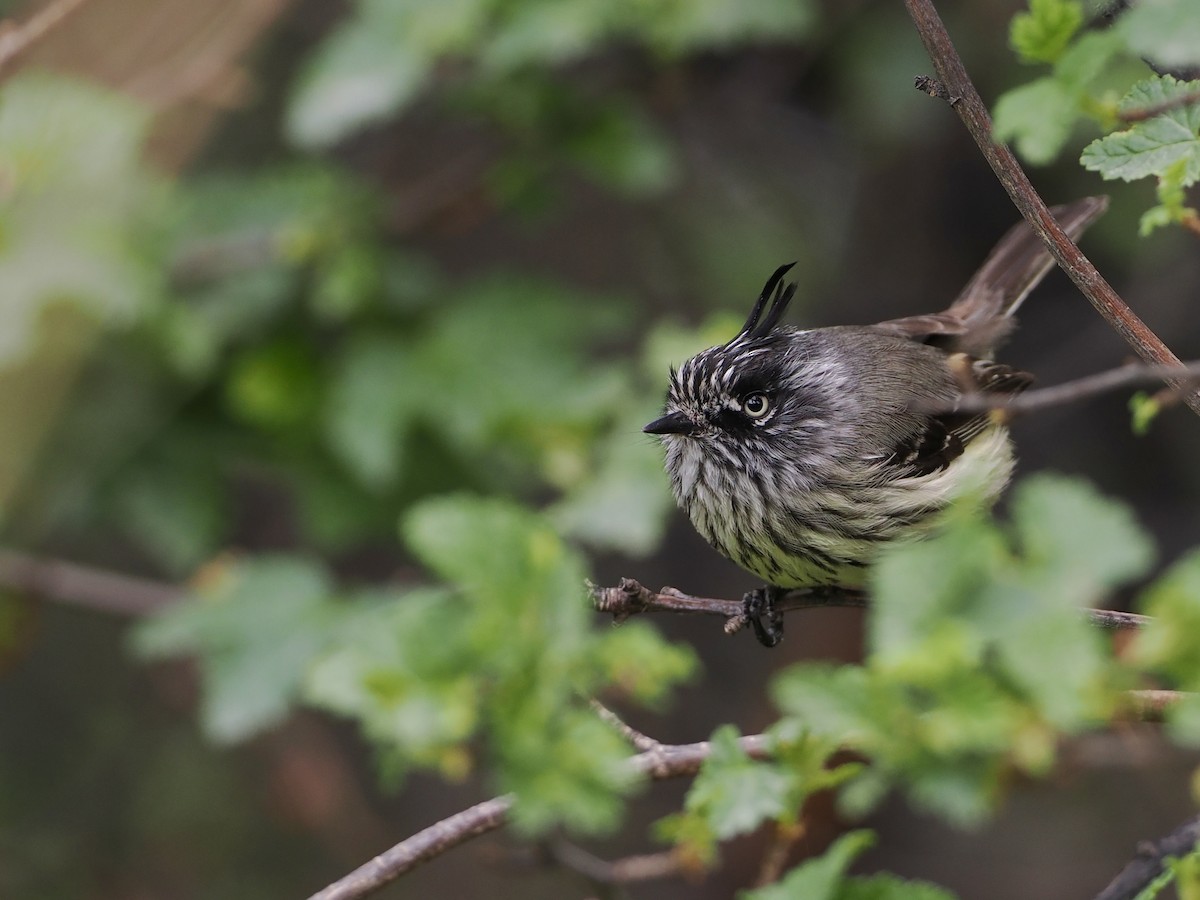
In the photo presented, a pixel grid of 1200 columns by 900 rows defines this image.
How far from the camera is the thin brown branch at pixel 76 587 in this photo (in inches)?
199

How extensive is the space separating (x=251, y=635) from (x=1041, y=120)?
3.32 meters

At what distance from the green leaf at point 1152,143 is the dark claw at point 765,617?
5.52 feet

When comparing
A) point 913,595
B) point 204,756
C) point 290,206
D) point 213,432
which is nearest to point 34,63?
point 290,206

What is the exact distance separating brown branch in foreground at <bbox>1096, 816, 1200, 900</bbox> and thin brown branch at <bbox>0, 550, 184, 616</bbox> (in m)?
3.90

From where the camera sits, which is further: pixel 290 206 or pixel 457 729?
pixel 290 206

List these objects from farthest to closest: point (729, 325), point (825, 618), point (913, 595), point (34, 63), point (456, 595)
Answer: point (825, 618) < point (34, 63) < point (729, 325) < point (456, 595) < point (913, 595)

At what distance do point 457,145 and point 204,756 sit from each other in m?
3.21

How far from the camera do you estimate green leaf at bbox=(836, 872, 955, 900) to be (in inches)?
86.8

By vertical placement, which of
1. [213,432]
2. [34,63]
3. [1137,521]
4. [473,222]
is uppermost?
[34,63]

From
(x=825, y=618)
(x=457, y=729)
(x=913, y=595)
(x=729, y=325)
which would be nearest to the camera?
(x=913, y=595)

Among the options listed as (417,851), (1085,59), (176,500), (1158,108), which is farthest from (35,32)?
(1158,108)

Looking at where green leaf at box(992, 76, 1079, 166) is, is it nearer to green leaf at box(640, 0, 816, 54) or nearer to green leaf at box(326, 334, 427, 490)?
green leaf at box(640, 0, 816, 54)

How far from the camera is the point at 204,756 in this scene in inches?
258

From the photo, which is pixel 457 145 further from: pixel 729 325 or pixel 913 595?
pixel 913 595
